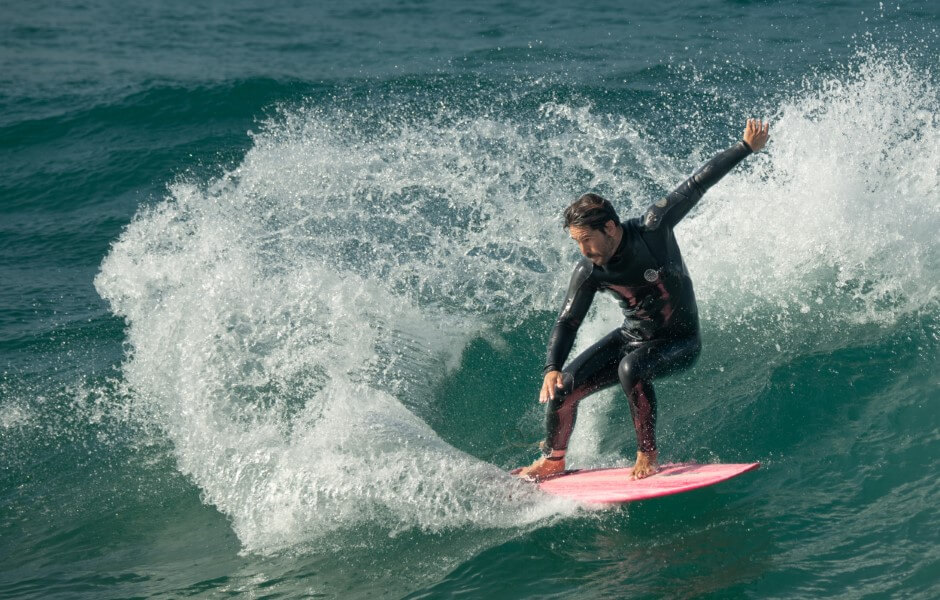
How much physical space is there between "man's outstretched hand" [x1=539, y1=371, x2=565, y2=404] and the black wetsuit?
53 mm

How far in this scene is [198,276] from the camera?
27.6 feet

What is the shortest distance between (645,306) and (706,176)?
0.90 metres

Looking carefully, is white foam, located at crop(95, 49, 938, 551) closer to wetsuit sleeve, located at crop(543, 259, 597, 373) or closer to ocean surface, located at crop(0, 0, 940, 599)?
ocean surface, located at crop(0, 0, 940, 599)

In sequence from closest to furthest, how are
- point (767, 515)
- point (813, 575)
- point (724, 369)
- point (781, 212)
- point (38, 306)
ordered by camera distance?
point (813, 575), point (767, 515), point (724, 369), point (781, 212), point (38, 306)

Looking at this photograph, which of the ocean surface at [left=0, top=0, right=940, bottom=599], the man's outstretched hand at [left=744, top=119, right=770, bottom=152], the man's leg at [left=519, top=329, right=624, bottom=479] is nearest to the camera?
the ocean surface at [left=0, top=0, right=940, bottom=599]

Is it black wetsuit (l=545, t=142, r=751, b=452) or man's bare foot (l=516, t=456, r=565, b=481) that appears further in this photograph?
man's bare foot (l=516, t=456, r=565, b=481)

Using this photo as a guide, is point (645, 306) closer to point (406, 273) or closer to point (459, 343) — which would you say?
point (459, 343)

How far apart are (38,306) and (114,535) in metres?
4.58

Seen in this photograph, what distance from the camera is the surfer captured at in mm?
5590

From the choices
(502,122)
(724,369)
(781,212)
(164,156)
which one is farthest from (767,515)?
(164,156)

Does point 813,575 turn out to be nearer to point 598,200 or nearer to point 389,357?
point 598,200

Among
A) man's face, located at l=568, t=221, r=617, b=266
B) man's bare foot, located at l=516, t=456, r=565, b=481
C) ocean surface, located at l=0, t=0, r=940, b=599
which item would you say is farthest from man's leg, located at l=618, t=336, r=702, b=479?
man's face, located at l=568, t=221, r=617, b=266

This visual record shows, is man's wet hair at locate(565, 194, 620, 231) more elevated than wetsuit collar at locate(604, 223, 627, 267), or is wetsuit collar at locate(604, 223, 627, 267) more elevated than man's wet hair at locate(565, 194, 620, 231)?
man's wet hair at locate(565, 194, 620, 231)

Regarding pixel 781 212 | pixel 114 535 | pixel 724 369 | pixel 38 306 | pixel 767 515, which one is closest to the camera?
pixel 767 515
